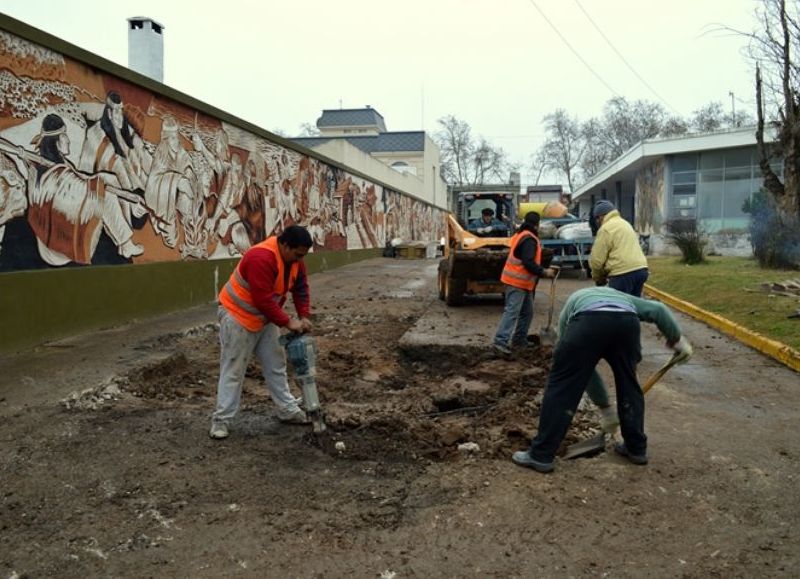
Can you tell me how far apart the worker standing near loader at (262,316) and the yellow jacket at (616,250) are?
3.38 meters

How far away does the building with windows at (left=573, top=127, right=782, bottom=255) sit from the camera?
83.6 feet

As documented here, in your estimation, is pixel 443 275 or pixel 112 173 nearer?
pixel 112 173

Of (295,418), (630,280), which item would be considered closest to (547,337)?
(630,280)

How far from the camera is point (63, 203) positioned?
8109mm

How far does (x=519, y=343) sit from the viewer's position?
841 centimetres

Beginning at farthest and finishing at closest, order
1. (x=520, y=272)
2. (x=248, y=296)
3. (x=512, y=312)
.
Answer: (x=520, y=272), (x=512, y=312), (x=248, y=296)

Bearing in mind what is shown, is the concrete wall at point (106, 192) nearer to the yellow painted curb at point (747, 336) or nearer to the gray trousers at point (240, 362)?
the gray trousers at point (240, 362)

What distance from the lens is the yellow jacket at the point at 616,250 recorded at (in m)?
6.93

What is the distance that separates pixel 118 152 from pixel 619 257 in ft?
22.3

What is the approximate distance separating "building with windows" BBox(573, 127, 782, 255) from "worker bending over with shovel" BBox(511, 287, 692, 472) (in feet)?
76.1

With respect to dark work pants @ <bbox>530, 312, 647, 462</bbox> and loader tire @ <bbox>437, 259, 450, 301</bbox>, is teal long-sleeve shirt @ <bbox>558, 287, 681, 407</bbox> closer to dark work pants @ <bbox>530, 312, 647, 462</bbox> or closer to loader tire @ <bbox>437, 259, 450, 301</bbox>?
dark work pants @ <bbox>530, 312, 647, 462</bbox>

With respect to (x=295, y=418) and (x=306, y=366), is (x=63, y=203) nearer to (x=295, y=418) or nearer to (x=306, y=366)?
(x=295, y=418)

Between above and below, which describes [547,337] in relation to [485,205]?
below

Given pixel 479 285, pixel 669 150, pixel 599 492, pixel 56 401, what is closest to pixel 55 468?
pixel 56 401
